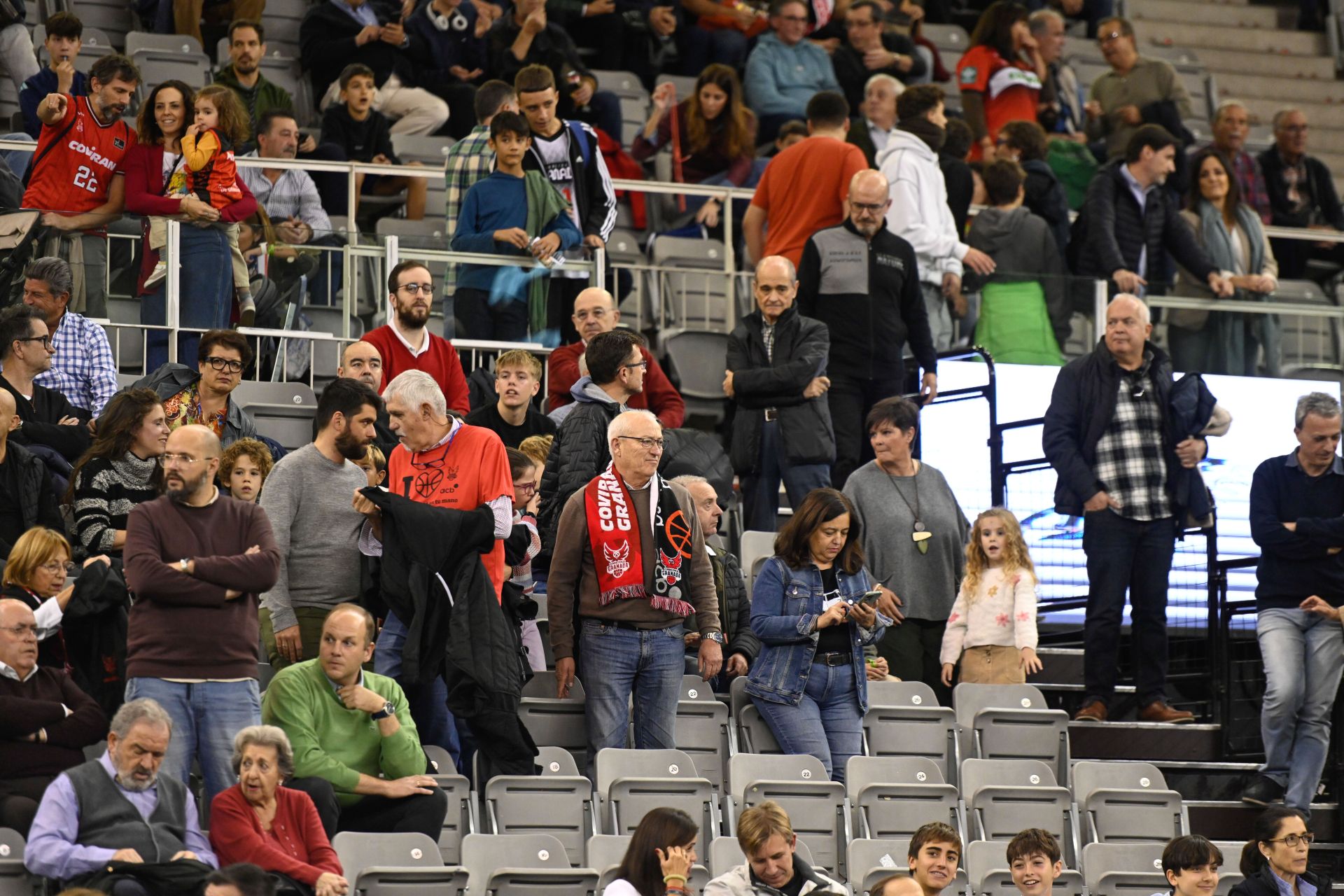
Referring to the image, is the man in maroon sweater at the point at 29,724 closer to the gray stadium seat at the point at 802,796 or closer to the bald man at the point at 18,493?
the bald man at the point at 18,493

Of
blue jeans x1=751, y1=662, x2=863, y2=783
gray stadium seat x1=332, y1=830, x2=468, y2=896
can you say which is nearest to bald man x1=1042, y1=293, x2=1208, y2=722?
blue jeans x1=751, y1=662, x2=863, y2=783

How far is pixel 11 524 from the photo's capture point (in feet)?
28.0

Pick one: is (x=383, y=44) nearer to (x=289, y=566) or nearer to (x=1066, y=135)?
(x=1066, y=135)

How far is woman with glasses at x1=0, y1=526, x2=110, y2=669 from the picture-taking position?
7879 mm

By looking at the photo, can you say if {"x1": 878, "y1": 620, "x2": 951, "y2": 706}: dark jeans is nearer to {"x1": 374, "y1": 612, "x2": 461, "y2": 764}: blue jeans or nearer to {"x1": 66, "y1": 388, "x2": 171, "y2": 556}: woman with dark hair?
{"x1": 374, "y1": 612, "x2": 461, "y2": 764}: blue jeans

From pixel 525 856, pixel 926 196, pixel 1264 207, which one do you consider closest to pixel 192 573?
pixel 525 856

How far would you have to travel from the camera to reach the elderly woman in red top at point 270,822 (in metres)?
7.23

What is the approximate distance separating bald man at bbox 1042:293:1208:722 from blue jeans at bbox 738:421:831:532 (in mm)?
1050

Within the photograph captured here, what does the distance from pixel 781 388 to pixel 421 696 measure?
251 cm

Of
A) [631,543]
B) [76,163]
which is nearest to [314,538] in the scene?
[631,543]

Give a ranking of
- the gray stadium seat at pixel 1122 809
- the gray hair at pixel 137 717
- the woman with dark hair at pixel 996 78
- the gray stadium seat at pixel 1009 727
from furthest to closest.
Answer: the woman with dark hair at pixel 996 78 < the gray stadium seat at pixel 1009 727 < the gray stadium seat at pixel 1122 809 < the gray hair at pixel 137 717

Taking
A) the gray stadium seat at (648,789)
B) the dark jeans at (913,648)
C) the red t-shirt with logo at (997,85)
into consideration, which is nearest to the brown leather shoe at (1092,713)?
the dark jeans at (913,648)

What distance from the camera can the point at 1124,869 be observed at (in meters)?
8.88

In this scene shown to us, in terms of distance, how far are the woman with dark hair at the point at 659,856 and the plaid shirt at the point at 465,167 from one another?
15.2ft
